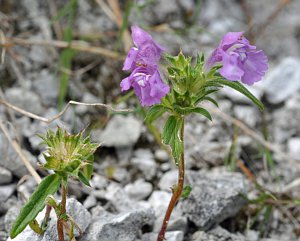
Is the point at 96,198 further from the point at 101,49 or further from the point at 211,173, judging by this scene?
the point at 101,49

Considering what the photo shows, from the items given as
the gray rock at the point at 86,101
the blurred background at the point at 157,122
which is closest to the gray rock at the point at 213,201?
the blurred background at the point at 157,122

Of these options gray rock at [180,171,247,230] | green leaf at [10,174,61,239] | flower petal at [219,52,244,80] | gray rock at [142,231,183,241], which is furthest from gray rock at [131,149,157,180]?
flower petal at [219,52,244,80]

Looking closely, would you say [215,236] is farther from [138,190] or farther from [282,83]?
[282,83]

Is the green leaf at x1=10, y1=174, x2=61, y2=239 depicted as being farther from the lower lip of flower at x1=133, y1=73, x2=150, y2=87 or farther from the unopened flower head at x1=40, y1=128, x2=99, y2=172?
the lower lip of flower at x1=133, y1=73, x2=150, y2=87

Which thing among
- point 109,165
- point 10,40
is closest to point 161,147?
point 109,165

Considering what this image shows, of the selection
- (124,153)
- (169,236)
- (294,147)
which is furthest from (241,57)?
(294,147)

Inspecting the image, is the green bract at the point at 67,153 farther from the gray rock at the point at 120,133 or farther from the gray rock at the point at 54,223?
the gray rock at the point at 120,133
